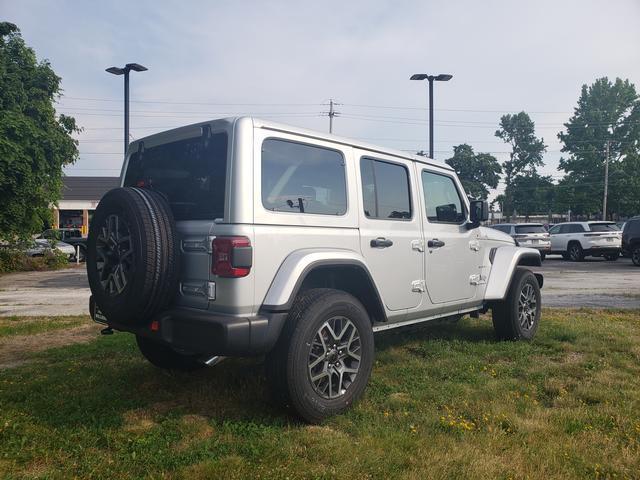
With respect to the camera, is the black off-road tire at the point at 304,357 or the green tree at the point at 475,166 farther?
the green tree at the point at 475,166

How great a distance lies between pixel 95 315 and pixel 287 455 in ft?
6.63

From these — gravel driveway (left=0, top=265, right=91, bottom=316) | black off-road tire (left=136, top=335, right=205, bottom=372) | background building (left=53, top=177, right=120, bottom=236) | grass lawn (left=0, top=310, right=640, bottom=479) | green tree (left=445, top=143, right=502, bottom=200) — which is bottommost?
gravel driveway (left=0, top=265, right=91, bottom=316)

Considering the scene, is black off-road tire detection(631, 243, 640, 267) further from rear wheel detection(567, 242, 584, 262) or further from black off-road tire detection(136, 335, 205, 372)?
black off-road tire detection(136, 335, 205, 372)

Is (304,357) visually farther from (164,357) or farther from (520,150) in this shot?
(520,150)

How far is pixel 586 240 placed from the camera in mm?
20594

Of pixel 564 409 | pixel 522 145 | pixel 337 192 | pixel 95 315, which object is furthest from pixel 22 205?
pixel 522 145

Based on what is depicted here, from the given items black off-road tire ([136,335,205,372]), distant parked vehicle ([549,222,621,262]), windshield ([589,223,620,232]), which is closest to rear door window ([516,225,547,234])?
distant parked vehicle ([549,222,621,262])

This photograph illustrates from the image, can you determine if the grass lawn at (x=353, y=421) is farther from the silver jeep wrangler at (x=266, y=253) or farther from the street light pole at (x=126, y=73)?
the street light pole at (x=126, y=73)

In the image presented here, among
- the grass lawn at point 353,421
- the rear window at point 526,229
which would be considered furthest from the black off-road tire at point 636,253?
the grass lawn at point 353,421

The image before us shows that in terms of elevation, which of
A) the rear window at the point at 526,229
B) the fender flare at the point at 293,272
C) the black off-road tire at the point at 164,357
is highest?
the rear window at the point at 526,229

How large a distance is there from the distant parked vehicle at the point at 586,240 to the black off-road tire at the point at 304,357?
1977cm

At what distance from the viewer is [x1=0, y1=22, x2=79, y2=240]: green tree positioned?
47.6 ft

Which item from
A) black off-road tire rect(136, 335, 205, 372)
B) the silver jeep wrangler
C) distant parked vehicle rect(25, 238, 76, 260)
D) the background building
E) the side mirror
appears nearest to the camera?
the silver jeep wrangler

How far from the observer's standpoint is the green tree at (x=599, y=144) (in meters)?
41.3
